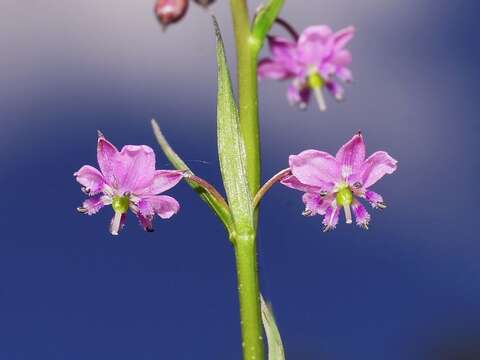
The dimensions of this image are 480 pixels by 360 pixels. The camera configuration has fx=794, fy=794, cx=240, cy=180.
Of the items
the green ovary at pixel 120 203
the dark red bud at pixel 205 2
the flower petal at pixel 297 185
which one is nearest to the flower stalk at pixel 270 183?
the flower petal at pixel 297 185

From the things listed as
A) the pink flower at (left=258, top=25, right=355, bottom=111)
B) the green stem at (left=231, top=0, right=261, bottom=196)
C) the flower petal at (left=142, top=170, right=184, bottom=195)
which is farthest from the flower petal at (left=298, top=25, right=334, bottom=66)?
the flower petal at (left=142, top=170, right=184, bottom=195)

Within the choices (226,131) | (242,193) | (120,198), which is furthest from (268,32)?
(120,198)

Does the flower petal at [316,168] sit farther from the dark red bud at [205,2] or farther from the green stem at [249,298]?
the dark red bud at [205,2]

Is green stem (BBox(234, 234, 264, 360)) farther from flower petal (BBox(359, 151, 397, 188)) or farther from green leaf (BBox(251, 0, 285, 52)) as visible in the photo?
green leaf (BBox(251, 0, 285, 52))

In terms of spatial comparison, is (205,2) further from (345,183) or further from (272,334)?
(272,334)

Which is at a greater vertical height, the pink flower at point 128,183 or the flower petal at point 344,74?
the flower petal at point 344,74

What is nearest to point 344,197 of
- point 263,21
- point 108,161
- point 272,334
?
point 272,334
